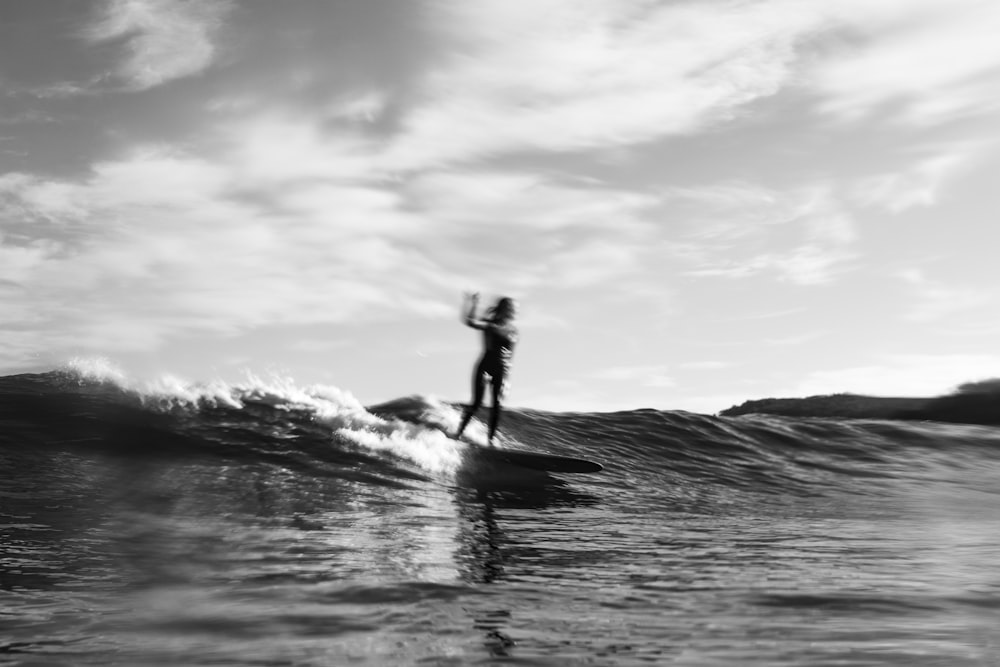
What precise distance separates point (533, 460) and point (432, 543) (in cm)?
518

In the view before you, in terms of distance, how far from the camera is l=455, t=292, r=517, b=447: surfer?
12.5 metres

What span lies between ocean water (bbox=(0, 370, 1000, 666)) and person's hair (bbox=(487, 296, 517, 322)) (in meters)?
2.10

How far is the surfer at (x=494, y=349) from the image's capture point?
494 inches

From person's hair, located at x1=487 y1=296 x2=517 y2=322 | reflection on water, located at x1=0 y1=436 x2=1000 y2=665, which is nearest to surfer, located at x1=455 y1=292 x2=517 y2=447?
person's hair, located at x1=487 y1=296 x2=517 y2=322

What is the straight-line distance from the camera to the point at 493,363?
12555 millimetres

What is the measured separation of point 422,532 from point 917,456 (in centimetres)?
1476

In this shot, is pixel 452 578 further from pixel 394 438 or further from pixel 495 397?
pixel 394 438

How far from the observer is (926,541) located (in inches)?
316

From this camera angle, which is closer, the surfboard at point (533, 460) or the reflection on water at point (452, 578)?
the reflection on water at point (452, 578)

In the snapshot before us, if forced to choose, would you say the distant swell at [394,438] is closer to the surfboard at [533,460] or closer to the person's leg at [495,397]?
the surfboard at [533,460]

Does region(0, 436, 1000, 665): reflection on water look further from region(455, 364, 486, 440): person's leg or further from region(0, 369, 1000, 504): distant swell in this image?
region(455, 364, 486, 440): person's leg

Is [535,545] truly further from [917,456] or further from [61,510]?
[917,456]

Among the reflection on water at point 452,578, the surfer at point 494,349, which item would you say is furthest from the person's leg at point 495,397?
the reflection on water at point 452,578

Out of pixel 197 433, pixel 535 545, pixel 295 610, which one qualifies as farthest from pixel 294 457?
pixel 295 610
